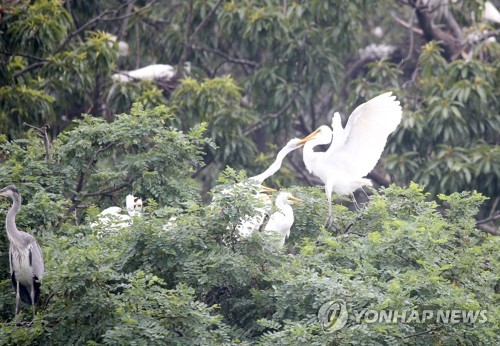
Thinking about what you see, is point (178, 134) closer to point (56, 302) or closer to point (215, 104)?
point (56, 302)

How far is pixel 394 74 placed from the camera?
1111cm

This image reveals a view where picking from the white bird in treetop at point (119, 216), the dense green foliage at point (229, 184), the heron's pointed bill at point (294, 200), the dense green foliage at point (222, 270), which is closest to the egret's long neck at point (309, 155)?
the dense green foliage at point (229, 184)

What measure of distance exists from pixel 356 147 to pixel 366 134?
168mm

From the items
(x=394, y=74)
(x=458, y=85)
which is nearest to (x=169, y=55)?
(x=394, y=74)

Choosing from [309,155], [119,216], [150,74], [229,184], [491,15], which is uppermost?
[229,184]

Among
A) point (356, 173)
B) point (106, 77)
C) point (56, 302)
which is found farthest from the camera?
point (106, 77)

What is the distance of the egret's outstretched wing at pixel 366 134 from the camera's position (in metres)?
7.01

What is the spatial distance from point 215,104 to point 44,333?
17.3 feet

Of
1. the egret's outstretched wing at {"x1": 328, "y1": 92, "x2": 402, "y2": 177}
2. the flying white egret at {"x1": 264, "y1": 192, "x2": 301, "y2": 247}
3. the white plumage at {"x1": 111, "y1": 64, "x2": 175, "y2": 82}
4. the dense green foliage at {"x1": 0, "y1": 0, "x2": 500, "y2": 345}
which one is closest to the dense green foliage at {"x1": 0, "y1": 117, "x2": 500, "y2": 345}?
the dense green foliage at {"x1": 0, "y1": 0, "x2": 500, "y2": 345}

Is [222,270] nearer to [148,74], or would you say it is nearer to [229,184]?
[229,184]

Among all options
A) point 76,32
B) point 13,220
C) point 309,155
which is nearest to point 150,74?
point 76,32

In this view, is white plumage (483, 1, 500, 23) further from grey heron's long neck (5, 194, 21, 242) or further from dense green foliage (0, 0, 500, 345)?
grey heron's long neck (5, 194, 21, 242)

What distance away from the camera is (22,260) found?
570cm

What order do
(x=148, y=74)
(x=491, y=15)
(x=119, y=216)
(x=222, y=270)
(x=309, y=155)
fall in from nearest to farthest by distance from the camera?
(x=222, y=270), (x=119, y=216), (x=309, y=155), (x=148, y=74), (x=491, y=15)
